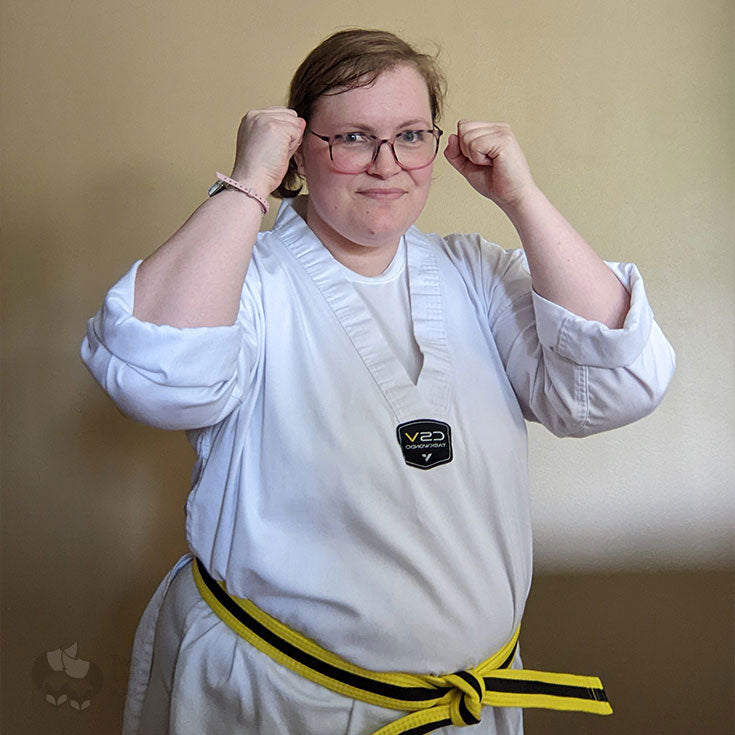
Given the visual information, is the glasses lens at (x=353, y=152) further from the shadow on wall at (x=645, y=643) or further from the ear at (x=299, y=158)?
the shadow on wall at (x=645, y=643)

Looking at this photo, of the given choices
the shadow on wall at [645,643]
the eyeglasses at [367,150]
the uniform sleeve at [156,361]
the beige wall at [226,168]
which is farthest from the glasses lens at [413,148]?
the shadow on wall at [645,643]

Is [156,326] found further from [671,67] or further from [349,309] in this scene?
[671,67]

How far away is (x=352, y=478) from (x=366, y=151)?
0.39 meters

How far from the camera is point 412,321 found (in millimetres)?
1118

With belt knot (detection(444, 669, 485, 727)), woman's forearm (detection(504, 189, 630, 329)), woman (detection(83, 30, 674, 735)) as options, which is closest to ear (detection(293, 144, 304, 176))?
woman (detection(83, 30, 674, 735))

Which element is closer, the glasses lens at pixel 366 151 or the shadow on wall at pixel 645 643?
the glasses lens at pixel 366 151

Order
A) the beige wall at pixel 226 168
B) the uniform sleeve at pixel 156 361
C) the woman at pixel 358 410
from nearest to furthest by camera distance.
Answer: the uniform sleeve at pixel 156 361, the woman at pixel 358 410, the beige wall at pixel 226 168

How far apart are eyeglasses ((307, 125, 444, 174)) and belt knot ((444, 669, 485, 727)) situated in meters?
0.60

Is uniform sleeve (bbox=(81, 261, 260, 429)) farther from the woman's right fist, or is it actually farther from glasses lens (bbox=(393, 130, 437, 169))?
glasses lens (bbox=(393, 130, 437, 169))

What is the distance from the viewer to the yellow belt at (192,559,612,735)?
40.3 inches

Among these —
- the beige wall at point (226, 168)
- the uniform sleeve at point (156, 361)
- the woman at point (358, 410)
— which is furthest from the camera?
the beige wall at point (226, 168)

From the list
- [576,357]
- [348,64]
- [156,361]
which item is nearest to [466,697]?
[576,357]

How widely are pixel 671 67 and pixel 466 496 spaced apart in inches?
43.7

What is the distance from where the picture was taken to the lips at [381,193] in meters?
1.06
